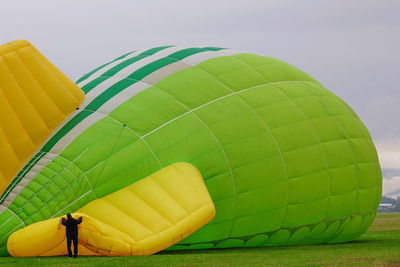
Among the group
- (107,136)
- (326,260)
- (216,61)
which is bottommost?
Result: (326,260)

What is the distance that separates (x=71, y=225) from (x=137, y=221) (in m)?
1.24

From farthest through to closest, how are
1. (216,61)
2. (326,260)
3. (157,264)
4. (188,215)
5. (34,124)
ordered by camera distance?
(216,61)
(34,124)
(188,215)
(326,260)
(157,264)

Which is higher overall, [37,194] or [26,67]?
[26,67]

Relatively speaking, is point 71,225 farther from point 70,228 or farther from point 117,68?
point 117,68

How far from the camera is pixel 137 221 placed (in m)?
12.8

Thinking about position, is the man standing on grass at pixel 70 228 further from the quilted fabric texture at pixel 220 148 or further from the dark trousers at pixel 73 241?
the quilted fabric texture at pixel 220 148

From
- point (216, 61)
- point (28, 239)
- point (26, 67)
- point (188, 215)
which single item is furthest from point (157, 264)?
point (216, 61)

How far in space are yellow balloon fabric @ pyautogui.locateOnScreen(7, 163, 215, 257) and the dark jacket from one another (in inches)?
5.4

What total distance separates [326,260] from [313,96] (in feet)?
17.2

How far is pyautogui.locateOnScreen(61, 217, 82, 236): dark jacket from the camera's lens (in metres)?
12.1

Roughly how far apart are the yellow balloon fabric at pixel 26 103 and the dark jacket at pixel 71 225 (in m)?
1.86

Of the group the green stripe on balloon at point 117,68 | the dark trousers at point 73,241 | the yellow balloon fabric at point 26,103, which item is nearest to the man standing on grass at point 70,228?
the dark trousers at point 73,241

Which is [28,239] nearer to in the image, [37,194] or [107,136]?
[37,194]

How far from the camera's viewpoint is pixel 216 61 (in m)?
15.9
